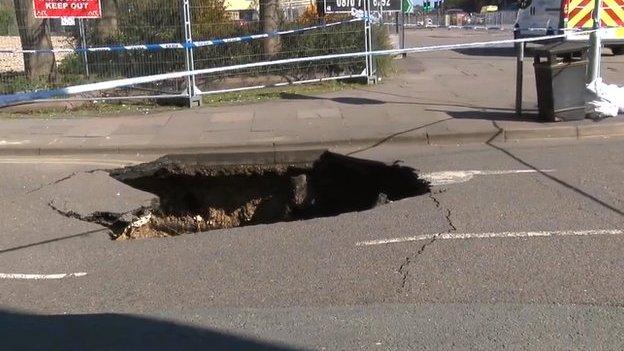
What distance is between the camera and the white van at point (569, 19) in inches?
555

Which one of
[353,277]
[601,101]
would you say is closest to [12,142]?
[353,277]

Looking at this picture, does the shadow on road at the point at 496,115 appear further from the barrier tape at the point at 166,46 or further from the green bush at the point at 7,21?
the green bush at the point at 7,21

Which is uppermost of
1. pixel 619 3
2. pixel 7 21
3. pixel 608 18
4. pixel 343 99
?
pixel 7 21

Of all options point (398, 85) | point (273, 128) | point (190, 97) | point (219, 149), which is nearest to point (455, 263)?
point (219, 149)

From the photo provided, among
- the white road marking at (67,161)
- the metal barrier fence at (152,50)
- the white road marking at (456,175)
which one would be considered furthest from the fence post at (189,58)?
the white road marking at (456,175)

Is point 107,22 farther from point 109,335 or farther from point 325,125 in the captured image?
point 109,335

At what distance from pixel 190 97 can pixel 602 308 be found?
1102cm

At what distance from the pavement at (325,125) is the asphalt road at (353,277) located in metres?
2.61

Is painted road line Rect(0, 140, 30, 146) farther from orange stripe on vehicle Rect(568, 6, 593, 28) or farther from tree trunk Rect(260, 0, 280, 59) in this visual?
orange stripe on vehicle Rect(568, 6, 593, 28)

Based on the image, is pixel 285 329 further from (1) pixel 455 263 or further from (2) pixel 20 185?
(2) pixel 20 185

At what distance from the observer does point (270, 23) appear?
17.0 m

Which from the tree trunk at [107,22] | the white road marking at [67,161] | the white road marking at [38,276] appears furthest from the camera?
the tree trunk at [107,22]

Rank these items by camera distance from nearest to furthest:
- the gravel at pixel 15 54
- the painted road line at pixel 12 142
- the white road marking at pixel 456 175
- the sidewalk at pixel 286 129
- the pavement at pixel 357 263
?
the pavement at pixel 357 263, the white road marking at pixel 456 175, the sidewalk at pixel 286 129, the painted road line at pixel 12 142, the gravel at pixel 15 54

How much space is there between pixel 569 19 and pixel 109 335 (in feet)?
51.0
